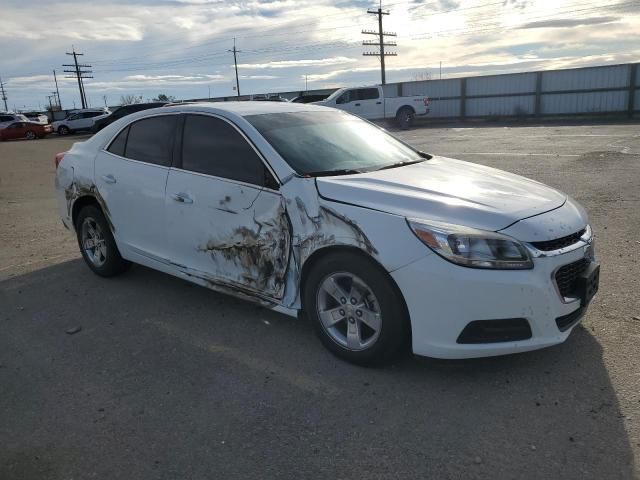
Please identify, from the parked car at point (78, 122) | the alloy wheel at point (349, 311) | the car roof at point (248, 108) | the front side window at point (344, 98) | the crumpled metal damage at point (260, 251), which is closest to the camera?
the alloy wheel at point (349, 311)

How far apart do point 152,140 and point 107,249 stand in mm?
1231

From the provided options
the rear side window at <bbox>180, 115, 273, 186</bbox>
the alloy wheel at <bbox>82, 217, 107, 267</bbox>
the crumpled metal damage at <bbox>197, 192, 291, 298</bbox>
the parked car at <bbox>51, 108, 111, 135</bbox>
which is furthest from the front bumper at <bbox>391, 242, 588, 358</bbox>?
the parked car at <bbox>51, 108, 111, 135</bbox>

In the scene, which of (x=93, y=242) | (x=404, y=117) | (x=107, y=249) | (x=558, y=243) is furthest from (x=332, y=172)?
(x=404, y=117)

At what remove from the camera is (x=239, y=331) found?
4.14 meters

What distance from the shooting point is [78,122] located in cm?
3759

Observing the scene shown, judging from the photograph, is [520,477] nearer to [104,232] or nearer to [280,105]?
[280,105]

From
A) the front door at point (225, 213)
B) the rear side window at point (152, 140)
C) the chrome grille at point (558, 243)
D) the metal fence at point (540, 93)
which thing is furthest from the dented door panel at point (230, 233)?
the metal fence at point (540, 93)

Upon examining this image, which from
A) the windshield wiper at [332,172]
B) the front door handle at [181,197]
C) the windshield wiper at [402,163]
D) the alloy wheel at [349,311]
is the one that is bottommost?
the alloy wheel at [349,311]

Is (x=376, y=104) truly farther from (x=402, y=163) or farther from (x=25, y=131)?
(x=402, y=163)

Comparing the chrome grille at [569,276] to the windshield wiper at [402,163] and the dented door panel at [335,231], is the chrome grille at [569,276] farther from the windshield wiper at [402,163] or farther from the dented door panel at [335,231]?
the windshield wiper at [402,163]

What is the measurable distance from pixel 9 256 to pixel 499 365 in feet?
18.5

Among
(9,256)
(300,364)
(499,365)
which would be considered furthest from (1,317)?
(499,365)

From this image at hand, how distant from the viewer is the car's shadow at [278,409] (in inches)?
104

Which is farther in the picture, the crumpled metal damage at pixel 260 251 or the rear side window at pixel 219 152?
the rear side window at pixel 219 152
